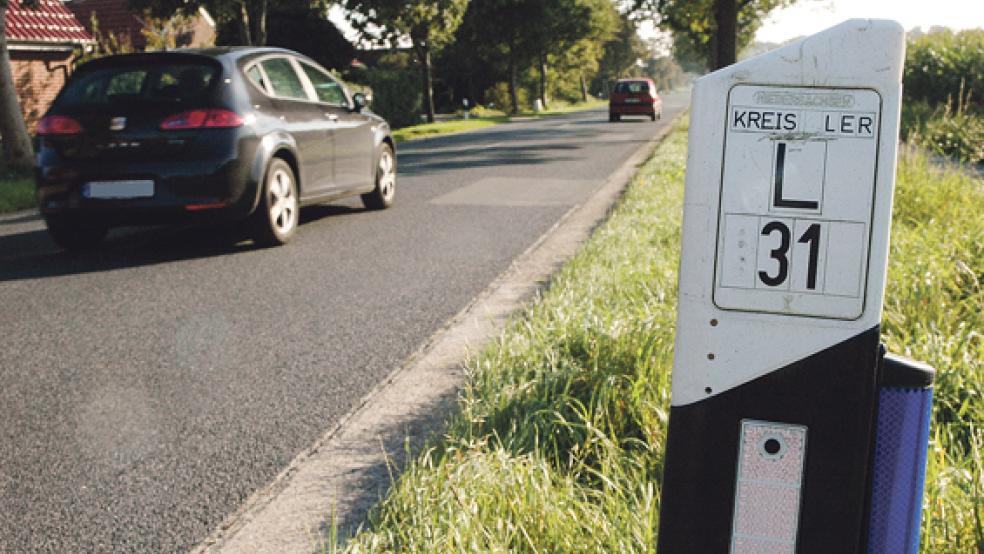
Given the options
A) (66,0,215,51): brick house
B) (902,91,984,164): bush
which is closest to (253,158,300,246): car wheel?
(902,91,984,164): bush

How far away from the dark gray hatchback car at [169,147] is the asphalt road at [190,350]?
14.1 inches

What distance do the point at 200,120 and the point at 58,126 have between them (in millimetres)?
1126

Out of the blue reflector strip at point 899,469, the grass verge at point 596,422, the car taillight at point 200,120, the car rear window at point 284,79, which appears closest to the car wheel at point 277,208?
the car taillight at point 200,120

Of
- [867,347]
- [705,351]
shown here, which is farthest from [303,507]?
[867,347]

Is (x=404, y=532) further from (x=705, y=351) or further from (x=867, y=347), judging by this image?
(x=867, y=347)

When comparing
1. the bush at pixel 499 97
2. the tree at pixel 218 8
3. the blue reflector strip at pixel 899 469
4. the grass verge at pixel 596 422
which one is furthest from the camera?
the bush at pixel 499 97

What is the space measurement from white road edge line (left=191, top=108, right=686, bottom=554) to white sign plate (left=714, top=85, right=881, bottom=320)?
1435 mm

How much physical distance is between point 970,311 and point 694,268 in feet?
11.8

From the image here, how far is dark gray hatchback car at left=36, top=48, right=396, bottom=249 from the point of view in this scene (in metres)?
Answer: 6.89

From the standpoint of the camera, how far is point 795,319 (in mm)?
1381

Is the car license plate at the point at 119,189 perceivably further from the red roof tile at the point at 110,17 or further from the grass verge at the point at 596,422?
the red roof tile at the point at 110,17

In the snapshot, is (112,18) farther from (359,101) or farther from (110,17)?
(359,101)

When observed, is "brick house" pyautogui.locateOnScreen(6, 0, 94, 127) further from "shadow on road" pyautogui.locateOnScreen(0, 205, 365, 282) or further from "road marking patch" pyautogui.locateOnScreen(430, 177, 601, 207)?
"shadow on road" pyautogui.locateOnScreen(0, 205, 365, 282)

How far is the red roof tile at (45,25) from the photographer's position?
24.5 meters
